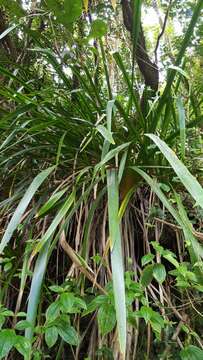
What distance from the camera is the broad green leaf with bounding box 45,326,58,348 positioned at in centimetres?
55

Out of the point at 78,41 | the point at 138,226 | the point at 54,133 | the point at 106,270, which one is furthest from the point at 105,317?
the point at 78,41

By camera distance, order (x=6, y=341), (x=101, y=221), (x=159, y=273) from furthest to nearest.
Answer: (x=101, y=221), (x=159, y=273), (x=6, y=341)

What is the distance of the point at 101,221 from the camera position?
0.90m

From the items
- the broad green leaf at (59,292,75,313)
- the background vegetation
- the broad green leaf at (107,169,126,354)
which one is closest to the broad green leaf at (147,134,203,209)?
the background vegetation

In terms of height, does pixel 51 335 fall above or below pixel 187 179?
below

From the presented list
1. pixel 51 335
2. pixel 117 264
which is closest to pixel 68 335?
pixel 51 335

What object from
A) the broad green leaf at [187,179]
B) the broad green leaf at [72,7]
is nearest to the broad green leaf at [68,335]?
the broad green leaf at [187,179]

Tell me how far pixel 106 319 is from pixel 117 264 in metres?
0.08

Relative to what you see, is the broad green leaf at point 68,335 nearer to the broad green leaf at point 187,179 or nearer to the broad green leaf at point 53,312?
the broad green leaf at point 53,312

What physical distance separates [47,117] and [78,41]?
56 centimetres

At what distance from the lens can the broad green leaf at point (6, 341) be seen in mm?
515

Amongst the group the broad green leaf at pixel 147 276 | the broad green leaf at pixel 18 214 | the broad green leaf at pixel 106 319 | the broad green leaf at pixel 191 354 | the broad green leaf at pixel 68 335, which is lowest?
the broad green leaf at pixel 191 354

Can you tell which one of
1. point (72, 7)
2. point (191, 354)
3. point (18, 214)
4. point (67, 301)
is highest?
point (72, 7)

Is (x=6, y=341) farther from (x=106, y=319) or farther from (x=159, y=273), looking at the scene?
(x=159, y=273)
